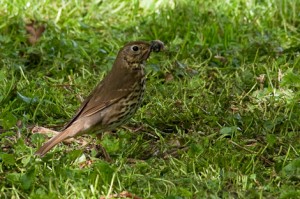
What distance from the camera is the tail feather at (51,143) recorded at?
534 cm

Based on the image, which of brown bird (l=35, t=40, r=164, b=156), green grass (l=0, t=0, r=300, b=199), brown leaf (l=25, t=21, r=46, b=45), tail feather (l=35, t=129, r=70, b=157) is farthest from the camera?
brown leaf (l=25, t=21, r=46, b=45)

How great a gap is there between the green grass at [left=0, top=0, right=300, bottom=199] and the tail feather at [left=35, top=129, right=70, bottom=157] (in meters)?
0.04

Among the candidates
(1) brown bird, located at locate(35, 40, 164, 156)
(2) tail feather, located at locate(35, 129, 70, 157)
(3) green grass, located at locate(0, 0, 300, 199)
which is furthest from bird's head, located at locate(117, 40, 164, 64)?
(2) tail feather, located at locate(35, 129, 70, 157)

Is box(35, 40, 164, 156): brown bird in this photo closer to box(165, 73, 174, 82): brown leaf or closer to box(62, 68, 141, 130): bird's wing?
box(62, 68, 141, 130): bird's wing

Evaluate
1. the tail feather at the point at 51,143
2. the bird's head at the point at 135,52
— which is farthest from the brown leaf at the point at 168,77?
the tail feather at the point at 51,143

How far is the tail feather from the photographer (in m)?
5.34

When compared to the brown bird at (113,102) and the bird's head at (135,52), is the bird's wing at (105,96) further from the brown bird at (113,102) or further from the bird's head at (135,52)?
the bird's head at (135,52)

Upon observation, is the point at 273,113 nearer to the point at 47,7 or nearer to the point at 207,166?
the point at 207,166

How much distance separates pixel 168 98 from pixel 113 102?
0.96 meters

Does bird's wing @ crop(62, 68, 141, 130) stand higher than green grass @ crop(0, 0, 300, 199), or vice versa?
bird's wing @ crop(62, 68, 141, 130)

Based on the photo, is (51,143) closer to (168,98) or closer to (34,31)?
(168,98)

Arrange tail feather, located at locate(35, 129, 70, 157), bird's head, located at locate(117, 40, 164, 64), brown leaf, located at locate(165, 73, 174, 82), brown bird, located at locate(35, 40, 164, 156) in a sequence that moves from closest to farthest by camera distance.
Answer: tail feather, located at locate(35, 129, 70, 157) → brown bird, located at locate(35, 40, 164, 156) → bird's head, located at locate(117, 40, 164, 64) → brown leaf, located at locate(165, 73, 174, 82)

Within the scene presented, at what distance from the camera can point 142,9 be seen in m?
8.54

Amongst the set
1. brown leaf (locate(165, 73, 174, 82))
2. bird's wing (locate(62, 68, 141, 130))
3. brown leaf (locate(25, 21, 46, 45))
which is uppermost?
brown leaf (locate(25, 21, 46, 45))
